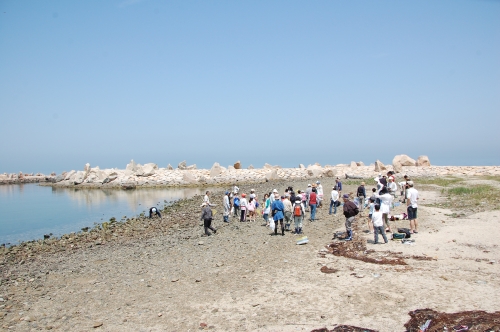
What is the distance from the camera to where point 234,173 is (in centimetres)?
5666

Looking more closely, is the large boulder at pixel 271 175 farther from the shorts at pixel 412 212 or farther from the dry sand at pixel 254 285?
the shorts at pixel 412 212

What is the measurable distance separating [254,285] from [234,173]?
46.1 metres

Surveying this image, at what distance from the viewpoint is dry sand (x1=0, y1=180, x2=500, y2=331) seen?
8680 millimetres

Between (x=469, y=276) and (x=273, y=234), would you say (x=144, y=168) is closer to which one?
(x=273, y=234)

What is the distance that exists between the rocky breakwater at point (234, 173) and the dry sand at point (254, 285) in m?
32.9

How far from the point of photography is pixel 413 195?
14.7m

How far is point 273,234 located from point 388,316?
29.0 feet

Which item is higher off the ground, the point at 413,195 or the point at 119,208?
the point at 413,195

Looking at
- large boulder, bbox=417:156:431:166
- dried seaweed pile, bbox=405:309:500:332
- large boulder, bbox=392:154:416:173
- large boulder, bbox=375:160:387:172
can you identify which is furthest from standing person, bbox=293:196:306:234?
large boulder, bbox=417:156:431:166

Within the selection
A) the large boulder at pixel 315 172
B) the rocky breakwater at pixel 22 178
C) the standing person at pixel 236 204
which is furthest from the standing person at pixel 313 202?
the rocky breakwater at pixel 22 178

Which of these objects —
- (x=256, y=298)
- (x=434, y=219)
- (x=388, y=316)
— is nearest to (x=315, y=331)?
(x=388, y=316)

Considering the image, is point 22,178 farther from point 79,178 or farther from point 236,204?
point 236,204

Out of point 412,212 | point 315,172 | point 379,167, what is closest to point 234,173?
point 315,172

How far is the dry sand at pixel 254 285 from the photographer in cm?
868
